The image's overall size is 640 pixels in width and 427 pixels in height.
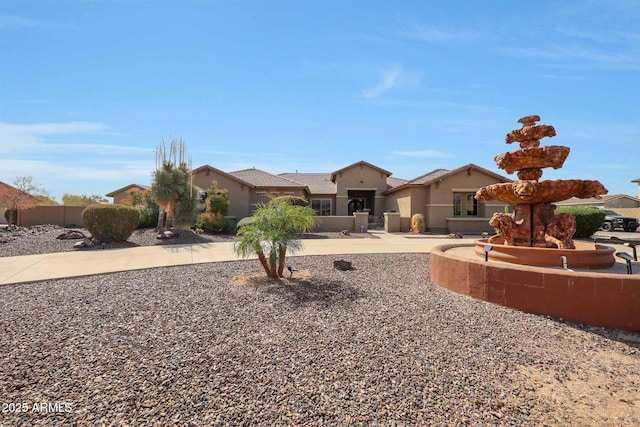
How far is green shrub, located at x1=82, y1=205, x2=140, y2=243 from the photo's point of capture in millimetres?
12789

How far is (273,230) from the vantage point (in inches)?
275

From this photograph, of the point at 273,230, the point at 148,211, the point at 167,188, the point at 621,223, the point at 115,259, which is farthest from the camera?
the point at 621,223

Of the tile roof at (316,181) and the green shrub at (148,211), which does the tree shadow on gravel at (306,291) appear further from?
the tile roof at (316,181)

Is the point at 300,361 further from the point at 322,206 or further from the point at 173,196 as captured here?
the point at 322,206

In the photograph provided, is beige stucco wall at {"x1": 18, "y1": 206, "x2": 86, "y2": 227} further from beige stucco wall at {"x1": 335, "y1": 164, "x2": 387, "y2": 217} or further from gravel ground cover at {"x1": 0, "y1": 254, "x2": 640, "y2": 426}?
gravel ground cover at {"x1": 0, "y1": 254, "x2": 640, "y2": 426}

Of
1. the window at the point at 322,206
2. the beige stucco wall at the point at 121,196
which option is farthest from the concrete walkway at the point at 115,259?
the beige stucco wall at the point at 121,196

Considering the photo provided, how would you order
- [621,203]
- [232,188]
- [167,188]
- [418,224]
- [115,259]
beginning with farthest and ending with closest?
[621,203] → [232,188] → [418,224] → [167,188] → [115,259]

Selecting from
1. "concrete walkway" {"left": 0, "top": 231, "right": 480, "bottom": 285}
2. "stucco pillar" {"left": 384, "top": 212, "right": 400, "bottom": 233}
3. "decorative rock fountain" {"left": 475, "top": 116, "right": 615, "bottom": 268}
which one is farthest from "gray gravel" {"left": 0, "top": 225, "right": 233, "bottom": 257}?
"decorative rock fountain" {"left": 475, "top": 116, "right": 615, "bottom": 268}

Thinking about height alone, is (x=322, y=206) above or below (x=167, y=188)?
below

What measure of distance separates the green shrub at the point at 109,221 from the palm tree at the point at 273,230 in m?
8.70

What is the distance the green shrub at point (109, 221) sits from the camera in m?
12.8

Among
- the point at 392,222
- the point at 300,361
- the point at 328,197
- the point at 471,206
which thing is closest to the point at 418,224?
the point at 392,222

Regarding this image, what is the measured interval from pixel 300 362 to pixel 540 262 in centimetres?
568

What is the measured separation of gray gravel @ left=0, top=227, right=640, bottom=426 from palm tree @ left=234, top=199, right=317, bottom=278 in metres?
1.13
